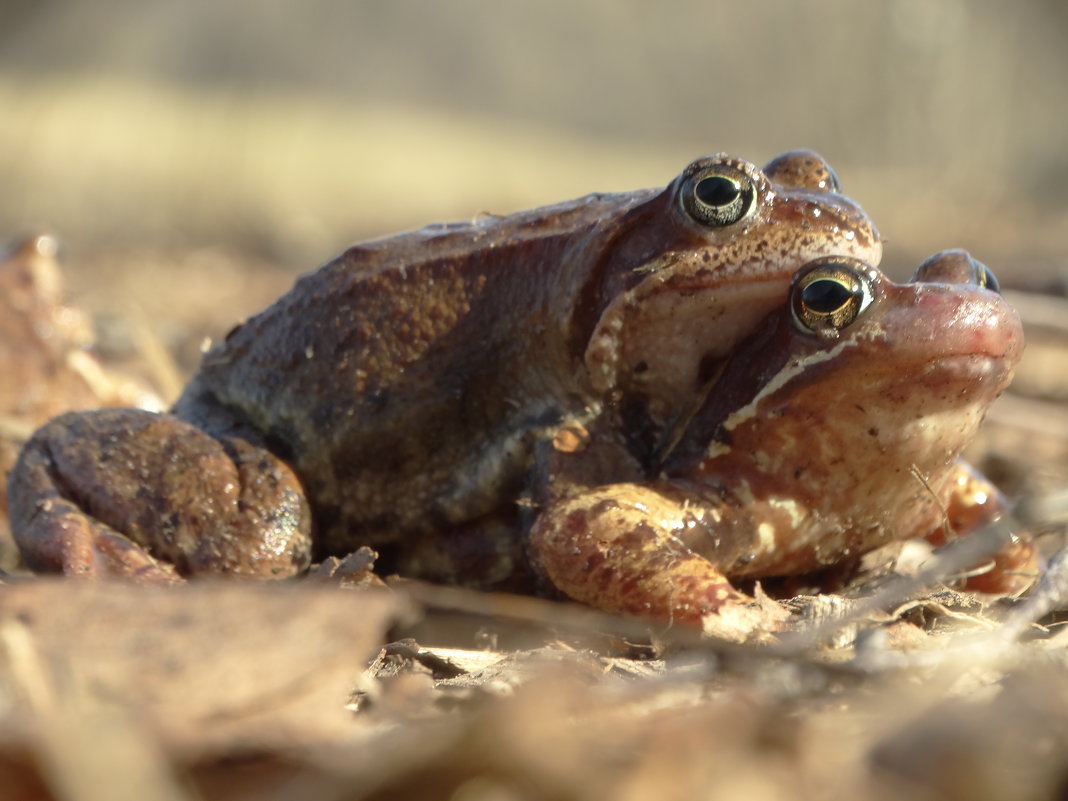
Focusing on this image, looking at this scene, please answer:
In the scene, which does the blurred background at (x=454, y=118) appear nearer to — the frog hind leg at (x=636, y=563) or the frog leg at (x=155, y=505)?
the frog leg at (x=155, y=505)

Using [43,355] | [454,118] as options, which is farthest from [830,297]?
[454,118]

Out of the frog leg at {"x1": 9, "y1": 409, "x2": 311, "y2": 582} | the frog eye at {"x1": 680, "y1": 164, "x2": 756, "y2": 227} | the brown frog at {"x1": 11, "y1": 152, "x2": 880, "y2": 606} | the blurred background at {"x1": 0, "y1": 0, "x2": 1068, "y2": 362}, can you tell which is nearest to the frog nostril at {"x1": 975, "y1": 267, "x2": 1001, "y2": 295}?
the brown frog at {"x1": 11, "y1": 152, "x2": 880, "y2": 606}

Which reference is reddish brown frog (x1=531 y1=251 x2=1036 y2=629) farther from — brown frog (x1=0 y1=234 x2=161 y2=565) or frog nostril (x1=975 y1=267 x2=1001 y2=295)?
brown frog (x1=0 y1=234 x2=161 y2=565)

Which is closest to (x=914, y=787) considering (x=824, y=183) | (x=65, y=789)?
(x=65, y=789)

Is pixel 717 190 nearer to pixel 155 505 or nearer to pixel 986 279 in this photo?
pixel 986 279

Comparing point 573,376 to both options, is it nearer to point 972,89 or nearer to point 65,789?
point 65,789

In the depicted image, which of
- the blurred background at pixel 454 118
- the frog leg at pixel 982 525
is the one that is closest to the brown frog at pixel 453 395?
the frog leg at pixel 982 525

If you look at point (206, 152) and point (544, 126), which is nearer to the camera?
point (206, 152)
